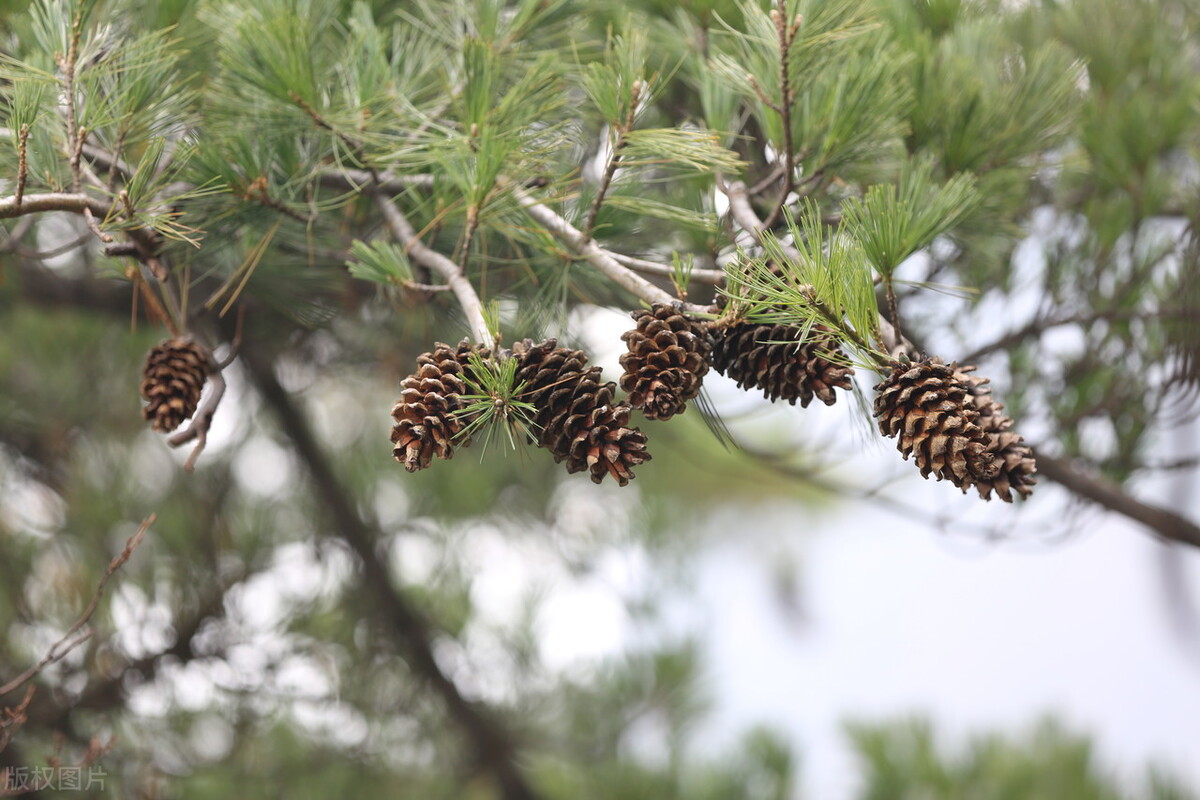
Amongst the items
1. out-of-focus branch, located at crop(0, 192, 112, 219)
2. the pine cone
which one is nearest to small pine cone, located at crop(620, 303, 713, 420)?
the pine cone

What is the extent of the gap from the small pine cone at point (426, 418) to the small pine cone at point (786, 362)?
0.12m

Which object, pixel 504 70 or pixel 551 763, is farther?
pixel 551 763

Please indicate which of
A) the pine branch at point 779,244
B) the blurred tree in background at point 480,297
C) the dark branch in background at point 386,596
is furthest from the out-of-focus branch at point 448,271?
the dark branch in background at point 386,596

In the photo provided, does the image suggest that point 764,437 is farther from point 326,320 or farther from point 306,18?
point 306,18

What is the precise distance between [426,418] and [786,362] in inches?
5.6

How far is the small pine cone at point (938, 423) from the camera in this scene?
31 centimetres

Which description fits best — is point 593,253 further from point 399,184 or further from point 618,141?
point 399,184

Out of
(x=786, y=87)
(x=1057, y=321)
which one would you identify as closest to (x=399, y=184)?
(x=786, y=87)

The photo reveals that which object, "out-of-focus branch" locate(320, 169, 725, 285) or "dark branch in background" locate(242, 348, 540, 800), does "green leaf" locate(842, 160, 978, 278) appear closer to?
"out-of-focus branch" locate(320, 169, 725, 285)

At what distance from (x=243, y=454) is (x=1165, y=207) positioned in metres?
1.17

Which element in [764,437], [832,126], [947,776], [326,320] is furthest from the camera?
[764,437]

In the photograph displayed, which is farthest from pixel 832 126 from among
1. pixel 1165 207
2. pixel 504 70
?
pixel 1165 207

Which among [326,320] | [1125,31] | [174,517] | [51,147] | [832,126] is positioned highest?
[1125,31]

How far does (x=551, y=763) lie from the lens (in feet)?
5.04
